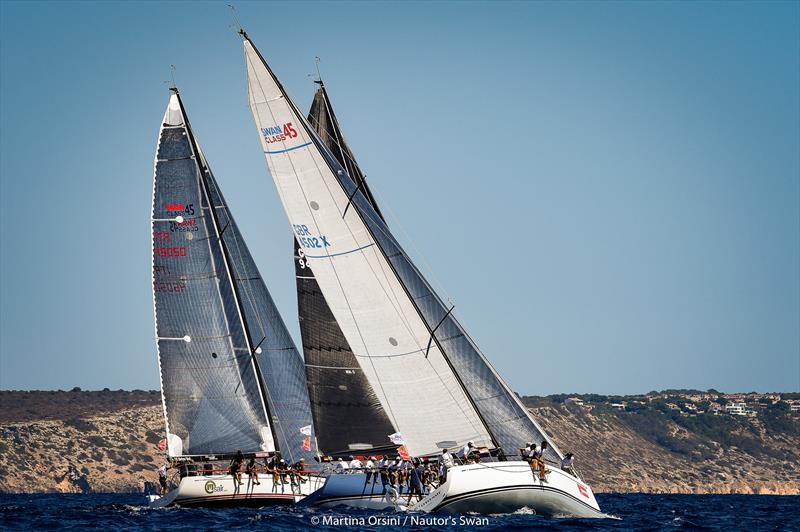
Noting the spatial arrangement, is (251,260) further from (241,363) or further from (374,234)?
(374,234)

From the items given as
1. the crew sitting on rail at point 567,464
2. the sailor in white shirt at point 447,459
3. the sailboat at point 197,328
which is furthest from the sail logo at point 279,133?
the crew sitting on rail at point 567,464

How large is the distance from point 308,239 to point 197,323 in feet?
27.3

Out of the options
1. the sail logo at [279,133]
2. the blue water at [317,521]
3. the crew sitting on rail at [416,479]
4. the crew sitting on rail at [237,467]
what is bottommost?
the blue water at [317,521]

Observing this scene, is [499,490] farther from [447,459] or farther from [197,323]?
[197,323]

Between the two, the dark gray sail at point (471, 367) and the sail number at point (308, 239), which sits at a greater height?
the sail number at point (308, 239)

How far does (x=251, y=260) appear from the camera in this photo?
47.1 metres

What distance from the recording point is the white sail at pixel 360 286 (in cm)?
3550

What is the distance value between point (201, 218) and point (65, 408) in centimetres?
9493

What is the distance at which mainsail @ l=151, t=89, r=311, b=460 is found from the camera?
43.8m

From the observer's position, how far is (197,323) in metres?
43.8

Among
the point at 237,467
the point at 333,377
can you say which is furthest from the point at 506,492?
the point at 333,377

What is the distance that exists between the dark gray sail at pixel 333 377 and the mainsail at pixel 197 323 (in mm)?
2125

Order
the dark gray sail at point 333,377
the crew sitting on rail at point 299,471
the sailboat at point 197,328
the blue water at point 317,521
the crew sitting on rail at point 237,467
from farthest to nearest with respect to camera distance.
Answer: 1. the dark gray sail at point 333,377
2. the sailboat at point 197,328
3. the crew sitting on rail at point 299,471
4. the crew sitting on rail at point 237,467
5. the blue water at point 317,521

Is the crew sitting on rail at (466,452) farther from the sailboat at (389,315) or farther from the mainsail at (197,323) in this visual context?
the mainsail at (197,323)
